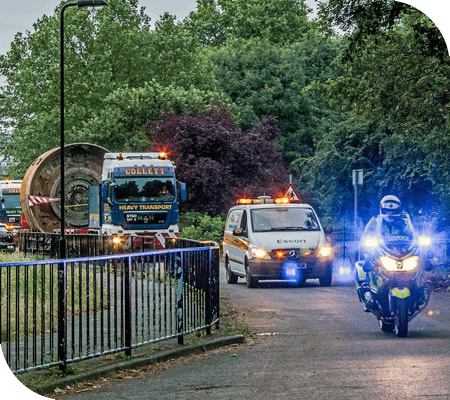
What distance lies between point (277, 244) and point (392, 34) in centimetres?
601

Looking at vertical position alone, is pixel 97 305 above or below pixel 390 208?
below

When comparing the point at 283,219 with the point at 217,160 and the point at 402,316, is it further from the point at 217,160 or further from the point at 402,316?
the point at 217,160

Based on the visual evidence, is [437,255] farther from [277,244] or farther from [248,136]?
[248,136]

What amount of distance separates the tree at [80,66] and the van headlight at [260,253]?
5.06m

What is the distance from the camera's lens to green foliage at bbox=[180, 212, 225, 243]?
4241 centimetres

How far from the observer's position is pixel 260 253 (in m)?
23.6

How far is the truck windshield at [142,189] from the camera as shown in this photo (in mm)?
32250

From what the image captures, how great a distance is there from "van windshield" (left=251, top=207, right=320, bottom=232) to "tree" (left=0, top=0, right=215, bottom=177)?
4.39 metres

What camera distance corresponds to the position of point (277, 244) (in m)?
23.8

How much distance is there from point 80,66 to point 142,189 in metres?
4.20

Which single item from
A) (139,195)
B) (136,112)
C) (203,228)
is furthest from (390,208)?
(136,112)

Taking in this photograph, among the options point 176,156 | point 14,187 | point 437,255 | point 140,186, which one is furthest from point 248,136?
point 437,255

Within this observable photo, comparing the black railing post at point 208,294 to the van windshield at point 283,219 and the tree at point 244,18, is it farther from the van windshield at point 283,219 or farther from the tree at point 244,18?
the van windshield at point 283,219

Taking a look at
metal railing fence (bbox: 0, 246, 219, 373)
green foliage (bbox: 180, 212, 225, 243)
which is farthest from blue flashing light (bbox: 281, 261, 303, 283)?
green foliage (bbox: 180, 212, 225, 243)
